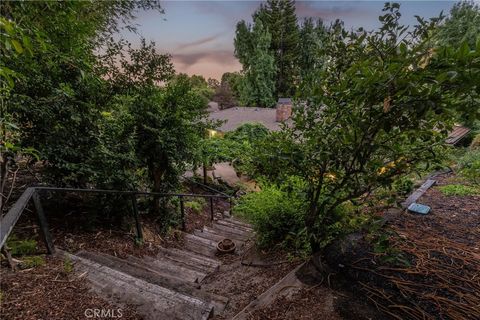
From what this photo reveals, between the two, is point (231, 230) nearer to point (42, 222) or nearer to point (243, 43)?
point (42, 222)

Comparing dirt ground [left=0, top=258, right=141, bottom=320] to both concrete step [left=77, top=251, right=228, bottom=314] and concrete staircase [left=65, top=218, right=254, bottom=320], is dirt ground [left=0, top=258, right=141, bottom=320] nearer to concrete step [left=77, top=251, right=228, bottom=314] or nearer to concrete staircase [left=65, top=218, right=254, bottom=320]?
concrete staircase [left=65, top=218, right=254, bottom=320]

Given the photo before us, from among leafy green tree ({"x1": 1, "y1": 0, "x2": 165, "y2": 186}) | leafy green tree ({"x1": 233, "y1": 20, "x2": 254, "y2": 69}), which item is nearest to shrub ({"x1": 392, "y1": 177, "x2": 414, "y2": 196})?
leafy green tree ({"x1": 1, "y1": 0, "x2": 165, "y2": 186})

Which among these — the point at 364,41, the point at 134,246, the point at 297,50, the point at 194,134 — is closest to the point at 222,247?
the point at 134,246

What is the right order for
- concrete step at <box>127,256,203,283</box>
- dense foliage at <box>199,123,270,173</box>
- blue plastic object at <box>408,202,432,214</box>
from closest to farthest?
concrete step at <box>127,256,203,283</box> < blue plastic object at <box>408,202,432,214</box> < dense foliage at <box>199,123,270,173</box>

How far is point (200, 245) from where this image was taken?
4703 mm

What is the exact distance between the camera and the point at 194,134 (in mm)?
4523

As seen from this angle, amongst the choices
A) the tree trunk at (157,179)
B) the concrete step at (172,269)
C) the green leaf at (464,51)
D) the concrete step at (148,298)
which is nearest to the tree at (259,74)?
the tree trunk at (157,179)

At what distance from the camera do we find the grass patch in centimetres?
407

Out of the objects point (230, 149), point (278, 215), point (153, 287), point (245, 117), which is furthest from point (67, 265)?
point (245, 117)

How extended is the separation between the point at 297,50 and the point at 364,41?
32235mm

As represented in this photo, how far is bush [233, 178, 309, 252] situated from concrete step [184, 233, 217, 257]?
1.57m

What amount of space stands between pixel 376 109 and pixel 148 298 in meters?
1.98

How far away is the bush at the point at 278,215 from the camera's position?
2818 mm

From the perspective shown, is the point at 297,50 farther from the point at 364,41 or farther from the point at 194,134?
the point at 364,41
